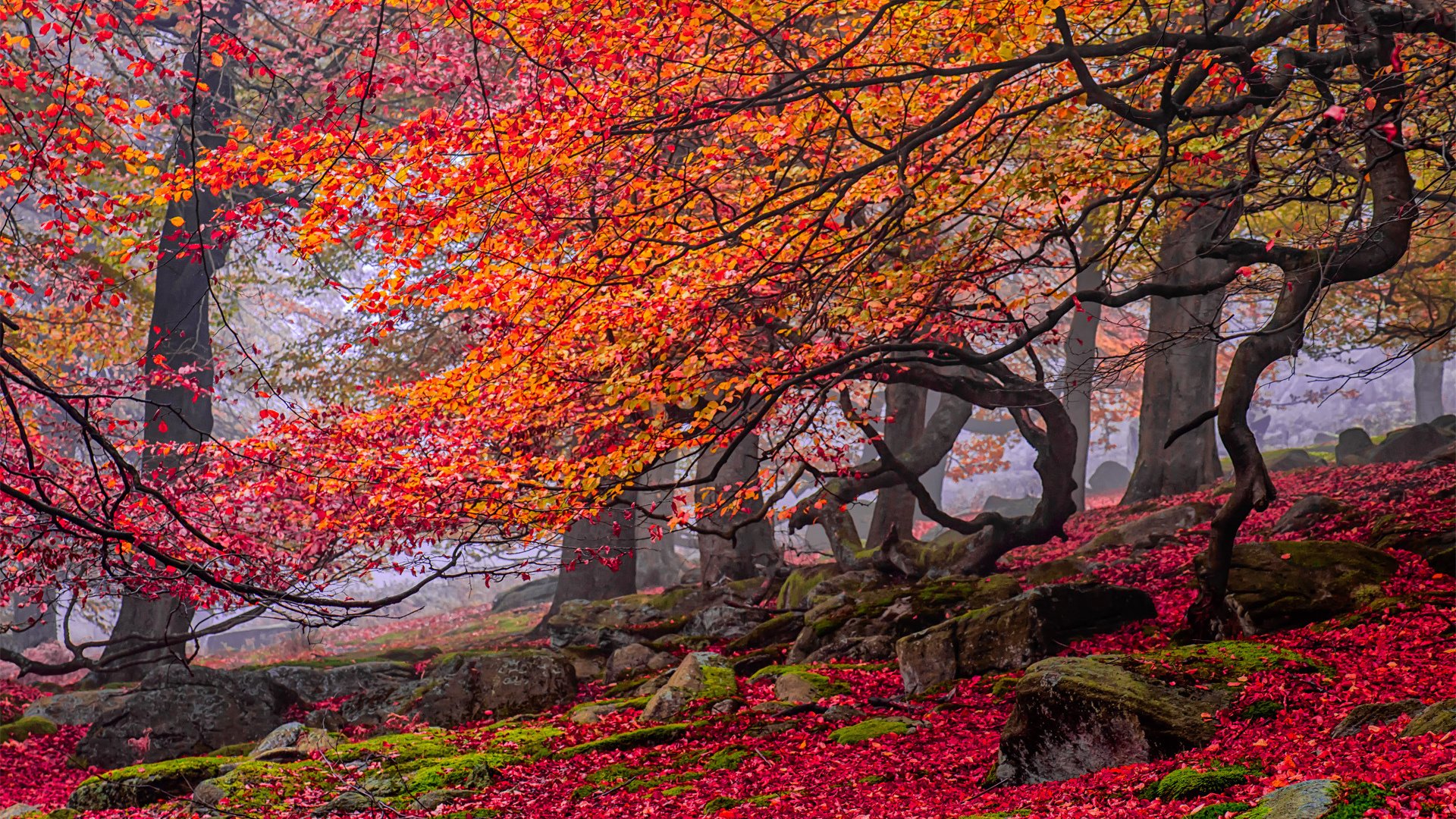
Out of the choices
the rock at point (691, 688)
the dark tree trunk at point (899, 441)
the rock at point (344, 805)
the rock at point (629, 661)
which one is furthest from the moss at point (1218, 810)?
the dark tree trunk at point (899, 441)

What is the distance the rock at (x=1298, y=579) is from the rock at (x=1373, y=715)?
3459mm

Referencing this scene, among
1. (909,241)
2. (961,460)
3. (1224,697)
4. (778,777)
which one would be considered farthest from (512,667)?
(961,460)

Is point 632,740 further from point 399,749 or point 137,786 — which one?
point 137,786

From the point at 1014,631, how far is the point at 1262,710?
350 centimetres

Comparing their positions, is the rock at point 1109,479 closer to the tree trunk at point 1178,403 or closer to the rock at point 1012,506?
the rock at point 1012,506

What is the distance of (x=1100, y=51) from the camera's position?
7348 millimetres

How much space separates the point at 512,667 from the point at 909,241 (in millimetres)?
7800

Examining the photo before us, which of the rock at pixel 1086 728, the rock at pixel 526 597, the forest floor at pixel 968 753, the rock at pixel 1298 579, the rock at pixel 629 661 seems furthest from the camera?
the rock at pixel 526 597

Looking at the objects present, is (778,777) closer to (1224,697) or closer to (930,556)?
(1224,697)

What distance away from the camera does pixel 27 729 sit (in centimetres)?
1394

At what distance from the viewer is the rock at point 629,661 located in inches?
569

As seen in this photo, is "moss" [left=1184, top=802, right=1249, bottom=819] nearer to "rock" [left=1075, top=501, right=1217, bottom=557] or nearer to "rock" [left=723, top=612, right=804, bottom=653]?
"rock" [left=723, top=612, right=804, bottom=653]

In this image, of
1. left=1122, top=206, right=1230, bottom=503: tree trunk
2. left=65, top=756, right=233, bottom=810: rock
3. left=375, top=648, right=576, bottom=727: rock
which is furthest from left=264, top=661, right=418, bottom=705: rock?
left=1122, top=206, right=1230, bottom=503: tree trunk

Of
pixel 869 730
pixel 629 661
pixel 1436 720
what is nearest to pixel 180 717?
pixel 629 661
